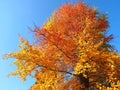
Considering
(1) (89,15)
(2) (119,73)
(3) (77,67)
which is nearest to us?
(3) (77,67)

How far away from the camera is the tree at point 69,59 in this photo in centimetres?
2089

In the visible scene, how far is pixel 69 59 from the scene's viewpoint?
72.7 ft

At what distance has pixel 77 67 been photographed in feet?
67.3

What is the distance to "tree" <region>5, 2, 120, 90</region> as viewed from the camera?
2089 centimetres

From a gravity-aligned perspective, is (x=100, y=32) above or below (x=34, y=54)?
above

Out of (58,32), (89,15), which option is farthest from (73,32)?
(89,15)

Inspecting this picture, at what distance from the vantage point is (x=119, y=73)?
22156mm

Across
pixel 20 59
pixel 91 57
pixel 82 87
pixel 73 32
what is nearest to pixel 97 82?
pixel 82 87

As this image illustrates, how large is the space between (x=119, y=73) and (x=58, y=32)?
5483 mm

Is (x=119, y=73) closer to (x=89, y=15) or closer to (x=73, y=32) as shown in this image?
(x=73, y=32)

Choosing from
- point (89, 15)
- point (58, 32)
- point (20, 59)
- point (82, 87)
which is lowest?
point (82, 87)

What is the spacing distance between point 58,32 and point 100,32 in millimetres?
3801

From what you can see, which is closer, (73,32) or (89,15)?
(73,32)

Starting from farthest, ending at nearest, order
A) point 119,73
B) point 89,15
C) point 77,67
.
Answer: point 89,15
point 119,73
point 77,67
